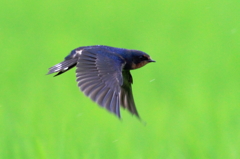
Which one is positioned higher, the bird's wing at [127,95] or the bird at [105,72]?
the bird at [105,72]

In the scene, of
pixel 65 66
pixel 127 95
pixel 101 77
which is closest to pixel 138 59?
pixel 127 95

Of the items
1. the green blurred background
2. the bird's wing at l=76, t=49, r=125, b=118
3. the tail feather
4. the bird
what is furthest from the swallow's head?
the green blurred background

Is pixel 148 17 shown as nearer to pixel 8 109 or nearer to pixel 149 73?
pixel 149 73

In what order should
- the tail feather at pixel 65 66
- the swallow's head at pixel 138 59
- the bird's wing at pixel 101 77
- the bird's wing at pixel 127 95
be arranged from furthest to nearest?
1. the bird's wing at pixel 127 95
2. the swallow's head at pixel 138 59
3. the tail feather at pixel 65 66
4. the bird's wing at pixel 101 77

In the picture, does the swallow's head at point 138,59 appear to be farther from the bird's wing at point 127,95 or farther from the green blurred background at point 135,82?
the green blurred background at point 135,82

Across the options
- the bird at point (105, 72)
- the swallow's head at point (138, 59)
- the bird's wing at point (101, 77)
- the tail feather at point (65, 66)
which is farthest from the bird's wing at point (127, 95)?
the tail feather at point (65, 66)

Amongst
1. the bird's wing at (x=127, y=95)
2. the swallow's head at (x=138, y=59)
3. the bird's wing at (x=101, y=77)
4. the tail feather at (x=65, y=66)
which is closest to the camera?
the bird's wing at (x=101, y=77)

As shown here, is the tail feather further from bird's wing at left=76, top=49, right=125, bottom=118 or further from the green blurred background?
the green blurred background
